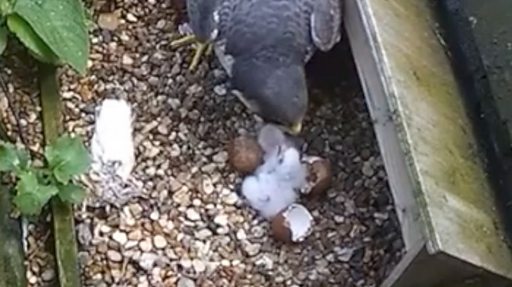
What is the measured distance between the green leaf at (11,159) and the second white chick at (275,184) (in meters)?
0.45

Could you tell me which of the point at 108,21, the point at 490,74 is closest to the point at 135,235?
the point at 108,21

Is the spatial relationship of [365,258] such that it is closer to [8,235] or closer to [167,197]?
[167,197]

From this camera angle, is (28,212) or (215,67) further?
(215,67)

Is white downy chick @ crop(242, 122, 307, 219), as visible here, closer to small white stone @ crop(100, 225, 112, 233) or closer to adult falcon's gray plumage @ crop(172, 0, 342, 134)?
adult falcon's gray plumage @ crop(172, 0, 342, 134)

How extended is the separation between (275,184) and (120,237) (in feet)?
1.08

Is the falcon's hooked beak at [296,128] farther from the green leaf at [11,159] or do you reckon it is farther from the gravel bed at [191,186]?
the green leaf at [11,159]

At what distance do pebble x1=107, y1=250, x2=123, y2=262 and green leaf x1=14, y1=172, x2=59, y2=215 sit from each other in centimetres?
17

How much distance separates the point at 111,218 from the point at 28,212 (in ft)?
0.62

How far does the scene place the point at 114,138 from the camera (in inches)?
93.7

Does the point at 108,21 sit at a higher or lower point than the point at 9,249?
higher

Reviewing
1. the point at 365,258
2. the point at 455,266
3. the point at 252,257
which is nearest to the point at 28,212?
the point at 252,257

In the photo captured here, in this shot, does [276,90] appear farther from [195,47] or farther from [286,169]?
[195,47]

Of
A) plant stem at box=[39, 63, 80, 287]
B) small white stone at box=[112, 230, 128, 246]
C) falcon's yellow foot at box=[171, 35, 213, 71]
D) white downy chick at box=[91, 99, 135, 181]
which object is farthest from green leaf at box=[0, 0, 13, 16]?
small white stone at box=[112, 230, 128, 246]

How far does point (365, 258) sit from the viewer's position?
2.26 metres
